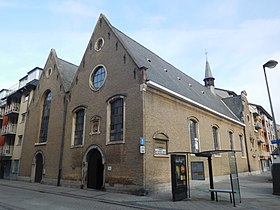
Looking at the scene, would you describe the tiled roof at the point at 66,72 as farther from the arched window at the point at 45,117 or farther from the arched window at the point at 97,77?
the arched window at the point at 97,77

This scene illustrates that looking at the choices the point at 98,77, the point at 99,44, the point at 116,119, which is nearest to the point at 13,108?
the point at 98,77

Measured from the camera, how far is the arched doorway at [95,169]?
49.5ft

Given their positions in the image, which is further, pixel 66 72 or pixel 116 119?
pixel 66 72

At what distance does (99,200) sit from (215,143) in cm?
1411

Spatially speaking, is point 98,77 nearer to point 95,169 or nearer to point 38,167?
point 95,169

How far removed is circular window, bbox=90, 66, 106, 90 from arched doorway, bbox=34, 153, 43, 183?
9.32 metres

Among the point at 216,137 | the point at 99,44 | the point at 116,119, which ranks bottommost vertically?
the point at 216,137

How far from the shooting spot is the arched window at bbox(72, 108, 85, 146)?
A: 17177 millimetres

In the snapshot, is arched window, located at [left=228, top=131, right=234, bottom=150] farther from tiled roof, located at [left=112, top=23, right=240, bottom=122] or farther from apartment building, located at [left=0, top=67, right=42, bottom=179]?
apartment building, located at [left=0, top=67, right=42, bottom=179]

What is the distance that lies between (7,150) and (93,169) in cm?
1639

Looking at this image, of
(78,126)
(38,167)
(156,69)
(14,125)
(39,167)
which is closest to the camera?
(78,126)

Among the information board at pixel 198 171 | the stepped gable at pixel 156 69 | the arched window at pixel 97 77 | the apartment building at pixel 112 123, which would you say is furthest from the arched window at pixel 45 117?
the information board at pixel 198 171

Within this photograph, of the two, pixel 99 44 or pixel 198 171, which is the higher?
pixel 99 44

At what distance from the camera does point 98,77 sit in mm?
17391
